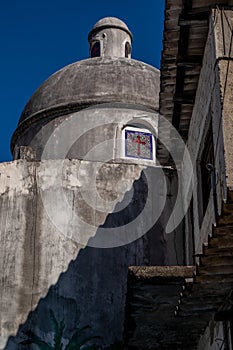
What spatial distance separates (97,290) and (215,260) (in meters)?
5.22

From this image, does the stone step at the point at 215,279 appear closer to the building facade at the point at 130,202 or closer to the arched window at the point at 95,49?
the building facade at the point at 130,202

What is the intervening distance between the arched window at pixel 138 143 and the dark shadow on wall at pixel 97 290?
151 inches

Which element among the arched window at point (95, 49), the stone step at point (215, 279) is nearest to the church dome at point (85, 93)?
the arched window at point (95, 49)

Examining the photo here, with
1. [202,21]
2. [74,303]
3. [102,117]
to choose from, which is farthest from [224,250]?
[102,117]

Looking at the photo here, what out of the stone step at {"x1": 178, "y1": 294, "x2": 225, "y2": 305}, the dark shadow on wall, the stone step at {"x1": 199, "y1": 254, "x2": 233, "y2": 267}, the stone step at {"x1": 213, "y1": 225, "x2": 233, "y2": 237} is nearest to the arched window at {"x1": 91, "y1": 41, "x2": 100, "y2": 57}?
the dark shadow on wall

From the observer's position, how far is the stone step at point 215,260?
19.5ft

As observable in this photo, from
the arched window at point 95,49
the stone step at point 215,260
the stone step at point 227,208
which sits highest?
the arched window at point 95,49

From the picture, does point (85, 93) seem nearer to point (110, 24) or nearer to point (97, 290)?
point (110, 24)

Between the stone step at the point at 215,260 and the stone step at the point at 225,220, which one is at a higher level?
the stone step at the point at 225,220

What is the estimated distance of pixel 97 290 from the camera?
10914 millimetres

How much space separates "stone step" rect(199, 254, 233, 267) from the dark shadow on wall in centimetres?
508

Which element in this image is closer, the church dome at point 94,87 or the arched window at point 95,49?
the church dome at point 94,87

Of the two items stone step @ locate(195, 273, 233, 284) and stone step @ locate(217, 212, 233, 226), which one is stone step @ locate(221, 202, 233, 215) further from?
stone step @ locate(195, 273, 233, 284)

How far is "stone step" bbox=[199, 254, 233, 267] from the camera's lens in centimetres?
594
